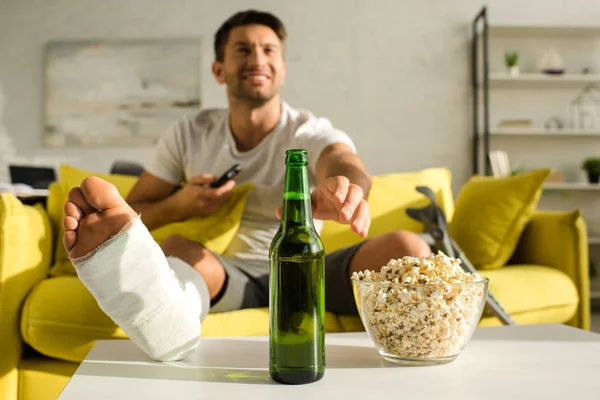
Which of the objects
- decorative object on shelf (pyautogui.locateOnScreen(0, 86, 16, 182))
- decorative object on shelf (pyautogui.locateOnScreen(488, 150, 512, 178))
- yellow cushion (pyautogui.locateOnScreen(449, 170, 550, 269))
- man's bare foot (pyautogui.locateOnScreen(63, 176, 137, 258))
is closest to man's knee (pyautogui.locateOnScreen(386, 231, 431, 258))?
man's bare foot (pyautogui.locateOnScreen(63, 176, 137, 258))

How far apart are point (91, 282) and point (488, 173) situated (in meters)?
3.28

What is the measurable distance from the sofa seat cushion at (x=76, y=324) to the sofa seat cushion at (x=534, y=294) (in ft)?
1.63

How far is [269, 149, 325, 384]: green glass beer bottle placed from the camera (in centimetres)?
62

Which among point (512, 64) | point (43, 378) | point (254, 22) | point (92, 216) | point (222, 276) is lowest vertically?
point (43, 378)

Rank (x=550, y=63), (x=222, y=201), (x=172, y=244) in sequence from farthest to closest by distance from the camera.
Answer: (x=550, y=63) → (x=222, y=201) → (x=172, y=244)

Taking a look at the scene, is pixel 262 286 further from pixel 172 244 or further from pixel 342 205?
pixel 342 205

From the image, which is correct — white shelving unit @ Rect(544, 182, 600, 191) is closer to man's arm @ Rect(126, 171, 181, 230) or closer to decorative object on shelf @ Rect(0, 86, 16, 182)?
man's arm @ Rect(126, 171, 181, 230)

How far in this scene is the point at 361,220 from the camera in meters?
0.74

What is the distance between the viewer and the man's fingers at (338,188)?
0.73 meters

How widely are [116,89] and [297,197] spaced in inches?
139

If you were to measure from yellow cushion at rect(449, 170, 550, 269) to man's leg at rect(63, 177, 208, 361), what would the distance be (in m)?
1.27

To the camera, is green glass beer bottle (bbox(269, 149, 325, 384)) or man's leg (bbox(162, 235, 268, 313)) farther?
man's leg (bbox(162, 235, 268, 313))

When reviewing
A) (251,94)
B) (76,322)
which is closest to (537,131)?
(251,94)

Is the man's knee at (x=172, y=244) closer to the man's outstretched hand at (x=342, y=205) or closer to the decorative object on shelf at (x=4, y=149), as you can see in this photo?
the man's outstretched hand at (x=342, y=205)
